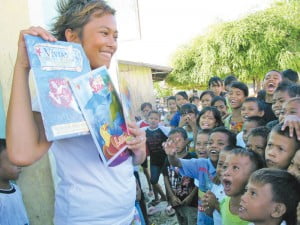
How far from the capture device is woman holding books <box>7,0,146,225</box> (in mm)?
962

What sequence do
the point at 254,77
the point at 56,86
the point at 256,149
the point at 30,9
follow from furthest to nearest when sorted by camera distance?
the point at 254,77 < the point at 256,149 < the point at 30,9 < the point at 56,86

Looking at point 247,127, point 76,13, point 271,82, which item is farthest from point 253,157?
point 271,82

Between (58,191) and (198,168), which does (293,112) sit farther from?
(58,191)

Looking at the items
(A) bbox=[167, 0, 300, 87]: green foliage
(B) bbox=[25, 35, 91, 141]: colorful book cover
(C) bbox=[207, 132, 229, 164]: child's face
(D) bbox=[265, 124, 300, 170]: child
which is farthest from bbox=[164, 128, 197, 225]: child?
(A) bbox=[167, 0, 300, 87]: green foliage

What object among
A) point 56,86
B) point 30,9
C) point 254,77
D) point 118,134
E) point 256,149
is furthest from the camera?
point 254,77

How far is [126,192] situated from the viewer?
3.75ft

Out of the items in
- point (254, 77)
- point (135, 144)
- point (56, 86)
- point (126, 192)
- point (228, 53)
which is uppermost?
point (56, 86)

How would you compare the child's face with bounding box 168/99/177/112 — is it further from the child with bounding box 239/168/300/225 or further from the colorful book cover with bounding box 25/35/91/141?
the colorful book cover with bounding box 25/35/91/141

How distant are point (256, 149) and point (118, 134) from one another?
5.30ft

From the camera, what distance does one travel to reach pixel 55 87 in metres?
0.92

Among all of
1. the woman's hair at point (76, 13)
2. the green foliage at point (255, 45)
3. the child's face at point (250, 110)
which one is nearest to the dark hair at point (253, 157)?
the child's face at point (250, 110)

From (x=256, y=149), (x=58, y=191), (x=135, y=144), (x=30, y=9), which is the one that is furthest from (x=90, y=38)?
(x=256, y=149)

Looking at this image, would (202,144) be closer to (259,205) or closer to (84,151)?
(259,205)

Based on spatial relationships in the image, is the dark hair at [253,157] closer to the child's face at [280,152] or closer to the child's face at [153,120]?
the child's face at [280,152]
